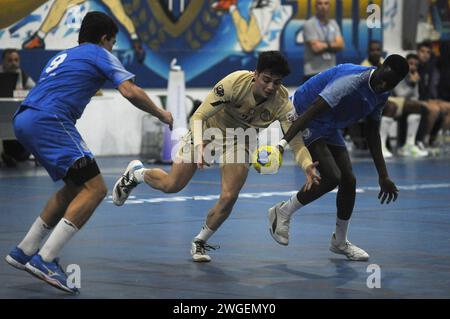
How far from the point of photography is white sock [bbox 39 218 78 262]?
28.8ft

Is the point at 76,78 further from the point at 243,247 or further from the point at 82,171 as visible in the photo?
the point at 243,247

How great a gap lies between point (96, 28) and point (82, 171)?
1121 millimetres

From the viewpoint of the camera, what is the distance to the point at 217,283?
9.18 m

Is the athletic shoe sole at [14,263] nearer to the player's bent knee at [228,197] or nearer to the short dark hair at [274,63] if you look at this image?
the player's bent knee at [228,197]

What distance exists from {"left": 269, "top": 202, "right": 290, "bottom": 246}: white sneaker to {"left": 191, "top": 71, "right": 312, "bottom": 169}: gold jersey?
3.04 ft

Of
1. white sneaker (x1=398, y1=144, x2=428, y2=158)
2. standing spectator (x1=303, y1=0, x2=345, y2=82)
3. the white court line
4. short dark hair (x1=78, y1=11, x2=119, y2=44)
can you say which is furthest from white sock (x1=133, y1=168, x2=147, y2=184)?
white sneaker (x1=398, y1=144, x2=428, y2=158)

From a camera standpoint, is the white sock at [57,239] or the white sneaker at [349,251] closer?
the white sock at [57,239]

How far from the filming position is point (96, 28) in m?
9.15

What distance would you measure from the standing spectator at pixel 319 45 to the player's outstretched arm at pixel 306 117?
1235 centimetres

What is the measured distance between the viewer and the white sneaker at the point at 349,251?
10555 millimetres

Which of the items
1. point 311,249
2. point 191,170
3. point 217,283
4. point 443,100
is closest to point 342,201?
point 311,249

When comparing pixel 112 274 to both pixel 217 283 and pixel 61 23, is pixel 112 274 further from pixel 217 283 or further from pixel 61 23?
pixel 61 23

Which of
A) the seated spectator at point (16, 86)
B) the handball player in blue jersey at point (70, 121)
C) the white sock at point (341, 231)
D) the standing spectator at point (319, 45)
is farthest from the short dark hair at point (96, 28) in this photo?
the standing spectator at point (319, 45)

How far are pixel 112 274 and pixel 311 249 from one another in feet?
7.91
